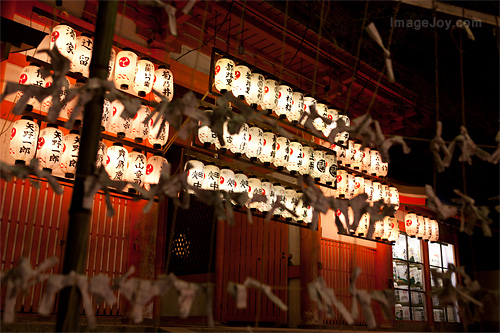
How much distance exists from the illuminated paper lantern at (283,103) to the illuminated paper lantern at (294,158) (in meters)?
0.57


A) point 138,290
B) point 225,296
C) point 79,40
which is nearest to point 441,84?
point 225,296

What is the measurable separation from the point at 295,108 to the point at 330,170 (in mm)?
1416

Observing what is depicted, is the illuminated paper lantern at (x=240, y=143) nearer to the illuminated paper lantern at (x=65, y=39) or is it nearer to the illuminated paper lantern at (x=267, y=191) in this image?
the illuminated paper lantern at (x=267, y=191)

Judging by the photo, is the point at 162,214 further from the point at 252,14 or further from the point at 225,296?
the point at 252,14

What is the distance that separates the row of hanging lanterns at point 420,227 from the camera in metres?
11.9

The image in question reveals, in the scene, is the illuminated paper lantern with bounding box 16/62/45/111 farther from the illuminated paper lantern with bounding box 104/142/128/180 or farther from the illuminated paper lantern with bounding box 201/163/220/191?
the illuminated paper lantern with bounding box 201/163/220/191

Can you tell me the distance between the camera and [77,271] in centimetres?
159

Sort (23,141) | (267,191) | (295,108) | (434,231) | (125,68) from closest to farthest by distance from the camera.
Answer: (23,141), (125,68), (267,191), (295,108), (434,231)

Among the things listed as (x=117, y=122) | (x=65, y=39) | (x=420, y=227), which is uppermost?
(x=65, y=39)

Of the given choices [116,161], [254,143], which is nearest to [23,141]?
[116,161]

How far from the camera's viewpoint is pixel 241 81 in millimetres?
7090

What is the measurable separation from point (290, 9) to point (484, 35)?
4.76 m

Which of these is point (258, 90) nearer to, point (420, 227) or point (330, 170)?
point (330, 170)

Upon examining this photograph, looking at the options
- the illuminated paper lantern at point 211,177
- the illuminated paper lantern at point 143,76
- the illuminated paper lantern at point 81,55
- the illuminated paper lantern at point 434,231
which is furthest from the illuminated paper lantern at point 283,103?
the illuminated paper lantern at point 434,231
